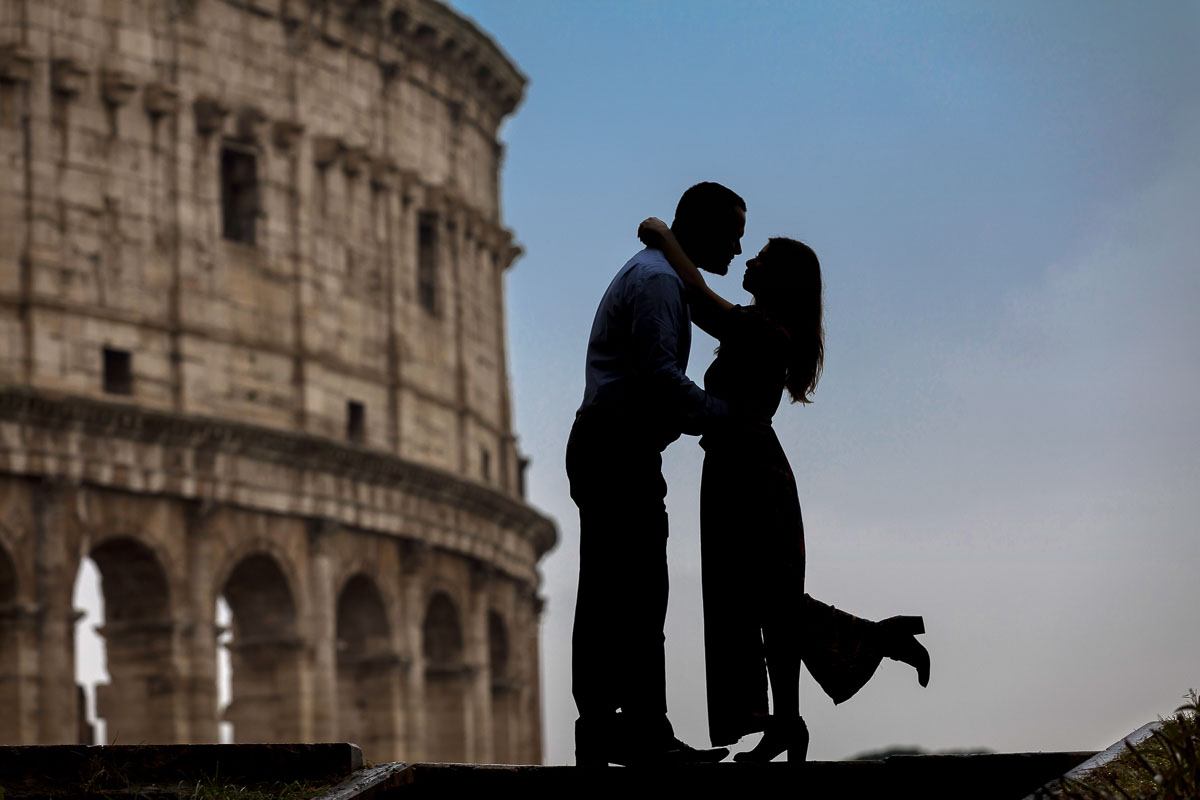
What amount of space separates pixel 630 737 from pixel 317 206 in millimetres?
30950

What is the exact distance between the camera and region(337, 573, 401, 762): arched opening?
126 feet

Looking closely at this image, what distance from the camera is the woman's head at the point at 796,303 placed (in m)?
8.71

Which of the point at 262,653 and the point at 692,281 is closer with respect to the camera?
the point at 692,281

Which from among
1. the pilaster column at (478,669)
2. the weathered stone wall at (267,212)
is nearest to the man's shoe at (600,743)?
the weathered stone wall at (267,212)

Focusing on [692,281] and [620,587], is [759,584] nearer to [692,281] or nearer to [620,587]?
[620,587]

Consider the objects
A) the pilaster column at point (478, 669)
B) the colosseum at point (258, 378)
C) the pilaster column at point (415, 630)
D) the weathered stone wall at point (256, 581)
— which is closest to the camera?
the weathered stone wall at point (256, 581)

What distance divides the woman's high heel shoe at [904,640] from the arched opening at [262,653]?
28007 millimetres

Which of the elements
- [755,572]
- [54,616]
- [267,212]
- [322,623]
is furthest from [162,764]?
[267,212]

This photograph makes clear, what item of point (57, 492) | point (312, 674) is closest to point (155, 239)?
point (57, 492)

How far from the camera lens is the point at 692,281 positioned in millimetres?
8602

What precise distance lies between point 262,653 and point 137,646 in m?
3.04

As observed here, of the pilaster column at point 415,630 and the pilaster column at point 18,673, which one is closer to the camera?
the pilaster column at point 18,673

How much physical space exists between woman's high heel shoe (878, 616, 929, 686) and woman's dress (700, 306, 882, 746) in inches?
1.8

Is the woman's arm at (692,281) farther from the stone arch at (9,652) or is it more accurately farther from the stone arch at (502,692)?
the stone arch at (502,692)
